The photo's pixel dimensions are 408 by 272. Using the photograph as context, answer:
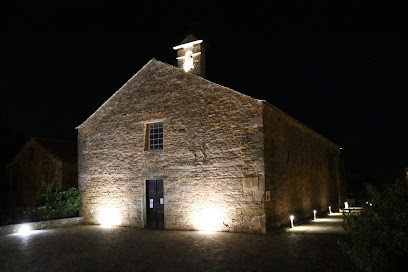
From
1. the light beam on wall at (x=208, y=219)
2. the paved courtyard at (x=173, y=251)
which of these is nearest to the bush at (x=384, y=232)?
the paved courtyard at (x=173, y=251)

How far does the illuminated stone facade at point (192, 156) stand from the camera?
45.2 ft

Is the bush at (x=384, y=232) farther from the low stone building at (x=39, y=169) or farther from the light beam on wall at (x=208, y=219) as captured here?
the low stone building at (x=39, y=169)

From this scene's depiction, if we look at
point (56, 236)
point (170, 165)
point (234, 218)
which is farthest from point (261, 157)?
point (56, 236)

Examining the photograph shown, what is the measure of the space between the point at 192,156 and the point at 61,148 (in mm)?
15729

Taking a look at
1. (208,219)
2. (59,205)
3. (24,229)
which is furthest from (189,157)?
(24,229)

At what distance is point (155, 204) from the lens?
15977 millimetres

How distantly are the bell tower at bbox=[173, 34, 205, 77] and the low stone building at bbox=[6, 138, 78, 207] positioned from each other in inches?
488

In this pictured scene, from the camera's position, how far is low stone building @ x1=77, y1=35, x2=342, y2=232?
13.8 metres

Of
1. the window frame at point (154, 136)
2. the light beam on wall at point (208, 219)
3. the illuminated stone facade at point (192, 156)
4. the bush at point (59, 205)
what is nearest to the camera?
the illuminated stone facade at point (192, 156)

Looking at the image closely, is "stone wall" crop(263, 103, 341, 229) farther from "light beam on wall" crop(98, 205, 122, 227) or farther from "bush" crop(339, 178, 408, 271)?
"light beam on wall" crop(98, 205, 122, 227)

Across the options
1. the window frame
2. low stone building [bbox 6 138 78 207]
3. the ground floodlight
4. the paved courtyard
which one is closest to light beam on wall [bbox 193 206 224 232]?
the paved courtyard

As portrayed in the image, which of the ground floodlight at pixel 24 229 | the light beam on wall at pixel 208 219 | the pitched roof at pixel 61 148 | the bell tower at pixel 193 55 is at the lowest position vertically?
the ground floodlight at pixel 24 229

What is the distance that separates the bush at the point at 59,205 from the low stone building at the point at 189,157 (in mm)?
458

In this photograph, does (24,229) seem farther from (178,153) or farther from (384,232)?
(384,232)
